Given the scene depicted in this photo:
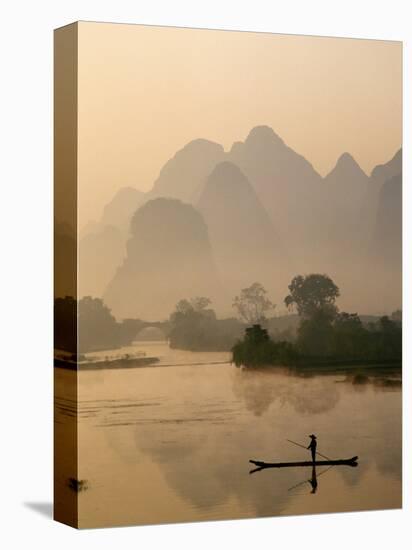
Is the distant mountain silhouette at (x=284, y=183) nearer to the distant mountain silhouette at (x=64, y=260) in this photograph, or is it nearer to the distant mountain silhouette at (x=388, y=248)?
the distant mountain silhouette at (x=388, y=248)

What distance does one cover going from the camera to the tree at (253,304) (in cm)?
1256

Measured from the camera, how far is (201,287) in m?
12.4

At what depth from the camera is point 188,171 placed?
1239cm

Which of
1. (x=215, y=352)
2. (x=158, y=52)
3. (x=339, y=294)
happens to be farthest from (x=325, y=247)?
(x=158, y=52)

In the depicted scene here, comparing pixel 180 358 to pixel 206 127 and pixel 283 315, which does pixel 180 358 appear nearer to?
pixel 283 315

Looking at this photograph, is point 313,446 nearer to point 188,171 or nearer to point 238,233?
point 238,233

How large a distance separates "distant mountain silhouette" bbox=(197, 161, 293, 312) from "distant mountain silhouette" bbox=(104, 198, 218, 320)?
11cm

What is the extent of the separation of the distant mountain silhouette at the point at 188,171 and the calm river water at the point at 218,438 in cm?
116

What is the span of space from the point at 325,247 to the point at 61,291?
83.5 inches

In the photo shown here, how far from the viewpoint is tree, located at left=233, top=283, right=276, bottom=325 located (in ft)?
41.2

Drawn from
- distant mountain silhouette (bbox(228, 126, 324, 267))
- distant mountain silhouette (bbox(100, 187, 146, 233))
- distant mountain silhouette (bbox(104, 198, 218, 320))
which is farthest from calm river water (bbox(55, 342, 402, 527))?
distant mountain silhouette (bbox(228, 126, 324, 267))

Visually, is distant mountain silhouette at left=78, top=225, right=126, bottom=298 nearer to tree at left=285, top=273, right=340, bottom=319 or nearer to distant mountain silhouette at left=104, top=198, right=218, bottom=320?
distant mountain silhouette at left=104, top=198, right=218, bottom=320

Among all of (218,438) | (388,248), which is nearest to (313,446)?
(218,438)

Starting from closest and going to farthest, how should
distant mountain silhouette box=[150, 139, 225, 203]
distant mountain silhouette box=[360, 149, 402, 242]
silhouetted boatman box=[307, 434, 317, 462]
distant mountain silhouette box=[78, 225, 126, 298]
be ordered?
distant mountain silhouette box=[78, 225, 126, 298] < distant mountain silhouette box=[150, 139, 225, 203] < silhouetted boatman box=[307, 434, 317, 462] < distant mountain silhouette box=[360, 149, 402, 242]
